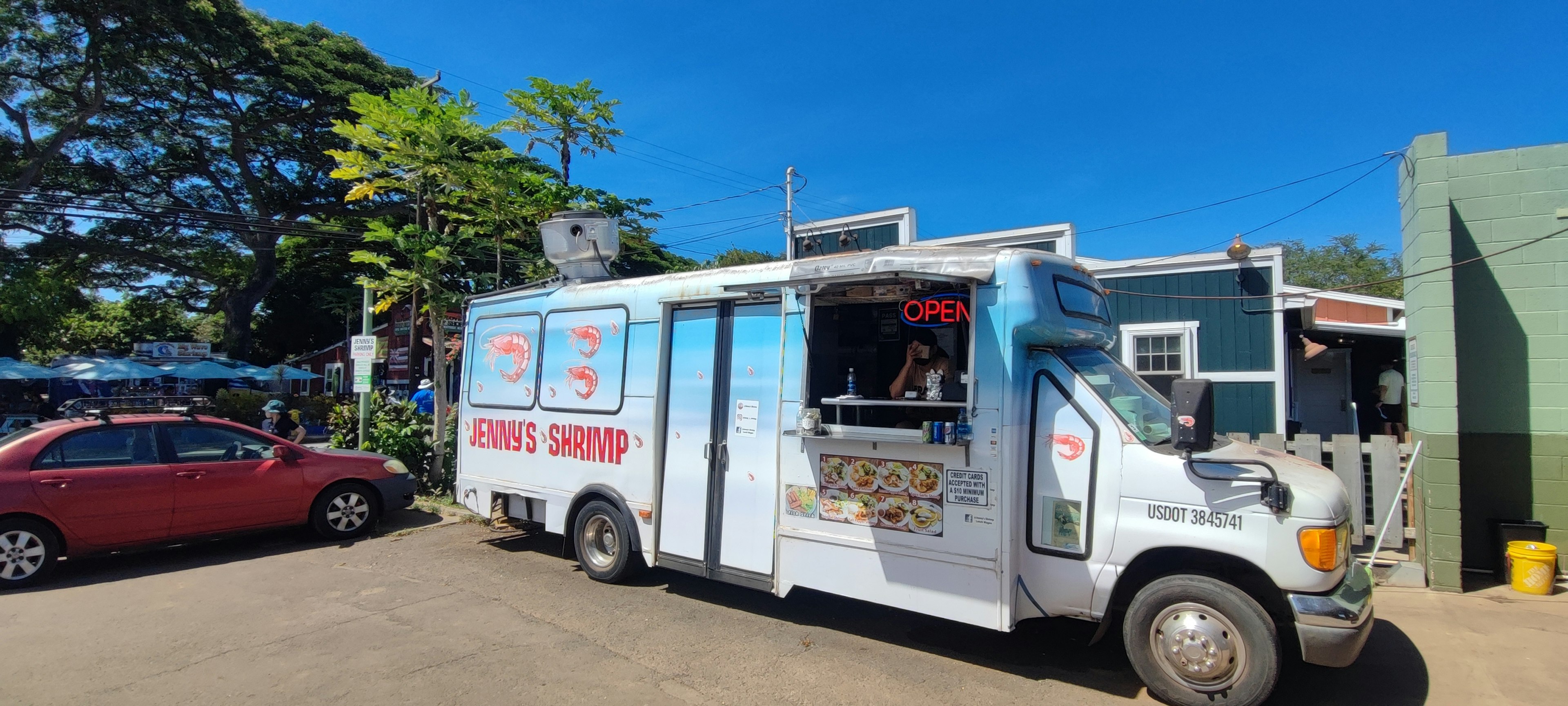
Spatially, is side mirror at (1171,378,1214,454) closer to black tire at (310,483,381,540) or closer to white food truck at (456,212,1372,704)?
white food truck at (456,212,1372,704)

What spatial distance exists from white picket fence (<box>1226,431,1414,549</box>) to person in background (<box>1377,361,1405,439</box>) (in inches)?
185

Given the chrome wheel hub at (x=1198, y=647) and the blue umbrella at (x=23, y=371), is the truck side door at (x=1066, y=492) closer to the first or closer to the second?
the chrome wheel hub at (x=1198, y=647)

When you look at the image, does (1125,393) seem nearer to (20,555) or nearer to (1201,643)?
(1201,643)

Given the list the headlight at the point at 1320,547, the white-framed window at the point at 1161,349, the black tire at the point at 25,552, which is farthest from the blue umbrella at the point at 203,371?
the headlight at the point at 1320,547

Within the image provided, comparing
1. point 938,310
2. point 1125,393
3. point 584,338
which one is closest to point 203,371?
point 584,338

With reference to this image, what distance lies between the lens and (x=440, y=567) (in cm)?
728

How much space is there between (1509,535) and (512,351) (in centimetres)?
922

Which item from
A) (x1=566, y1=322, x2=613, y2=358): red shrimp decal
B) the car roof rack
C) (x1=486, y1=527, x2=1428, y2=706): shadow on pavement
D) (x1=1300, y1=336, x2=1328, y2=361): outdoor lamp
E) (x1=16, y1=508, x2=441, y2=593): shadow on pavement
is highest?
(x1=1300, y1=336, x2=1328, y2=361): outdoor lamp

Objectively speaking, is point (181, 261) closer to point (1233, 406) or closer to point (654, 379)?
point (654, 379)

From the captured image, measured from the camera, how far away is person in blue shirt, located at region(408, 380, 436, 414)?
11.5 metres

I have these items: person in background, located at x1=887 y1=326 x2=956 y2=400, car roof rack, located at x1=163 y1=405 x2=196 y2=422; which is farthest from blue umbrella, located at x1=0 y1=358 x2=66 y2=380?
person in background, located at x1=887 y1=326 x2=956 y2=400

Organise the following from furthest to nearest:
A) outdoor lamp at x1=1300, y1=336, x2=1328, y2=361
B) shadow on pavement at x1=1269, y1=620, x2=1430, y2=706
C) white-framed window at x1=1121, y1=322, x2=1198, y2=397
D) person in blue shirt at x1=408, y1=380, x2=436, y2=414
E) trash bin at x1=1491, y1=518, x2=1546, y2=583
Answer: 1. outdoor lamp at x1=1300, y1=336, x2=1328, y2=361
2. white-framed window at x1=1121, y1=322, x2=1198, y2=397
3. person in blue shirt at x1=408, y1=380, x2=436, y2=414
4. trash bin at x1=1491, y1=518, x2=1546, y2=583
5. shadow on pavement at x1=1269, y1=620, x2=1430, y2=706

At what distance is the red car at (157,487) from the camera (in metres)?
6.76

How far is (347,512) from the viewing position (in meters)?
8.58
